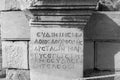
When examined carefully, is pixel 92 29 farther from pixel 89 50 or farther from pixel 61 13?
pixel 61 13

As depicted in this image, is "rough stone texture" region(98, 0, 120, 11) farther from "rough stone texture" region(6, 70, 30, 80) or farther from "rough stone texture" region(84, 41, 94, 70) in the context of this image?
"rough stone texture" region(6, 70, 30, 80)

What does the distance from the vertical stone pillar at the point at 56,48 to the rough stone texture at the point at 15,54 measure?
37 cm

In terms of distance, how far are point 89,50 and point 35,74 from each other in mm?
833

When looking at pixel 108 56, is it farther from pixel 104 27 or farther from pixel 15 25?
pixel 15 25

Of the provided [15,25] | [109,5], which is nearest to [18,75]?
[15,25]

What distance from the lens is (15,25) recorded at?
3236 millimetres

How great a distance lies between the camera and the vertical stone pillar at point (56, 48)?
2.79m

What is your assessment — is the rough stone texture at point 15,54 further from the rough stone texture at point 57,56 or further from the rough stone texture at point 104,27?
the rough stone texture at point 104,27

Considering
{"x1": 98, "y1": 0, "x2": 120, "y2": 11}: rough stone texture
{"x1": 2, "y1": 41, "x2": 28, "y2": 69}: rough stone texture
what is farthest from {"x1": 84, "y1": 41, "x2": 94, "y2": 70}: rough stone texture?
{"x1": 2, "y1": 41, "x2": 28, "y2": 69}: rough stone texture

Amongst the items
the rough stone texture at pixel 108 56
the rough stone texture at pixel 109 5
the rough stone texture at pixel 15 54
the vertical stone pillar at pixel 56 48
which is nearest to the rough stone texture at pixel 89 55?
the rough stone texture at pixel 108 56

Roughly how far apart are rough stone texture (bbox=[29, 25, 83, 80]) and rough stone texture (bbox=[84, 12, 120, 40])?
35cm

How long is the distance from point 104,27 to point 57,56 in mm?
792

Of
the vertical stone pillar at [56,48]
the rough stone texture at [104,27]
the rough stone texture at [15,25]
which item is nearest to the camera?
the vertical stone pillar at [56,48]

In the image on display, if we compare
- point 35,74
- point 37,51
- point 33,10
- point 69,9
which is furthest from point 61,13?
point 35,74
